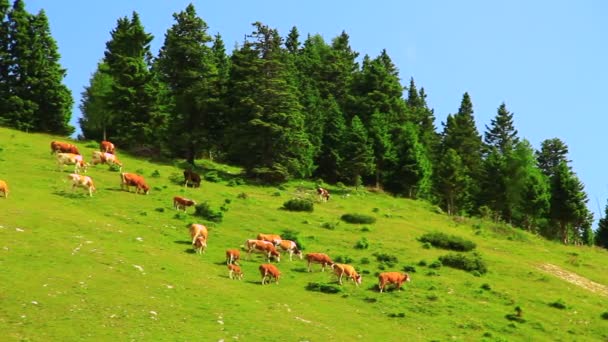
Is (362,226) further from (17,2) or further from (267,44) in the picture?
(17,2)

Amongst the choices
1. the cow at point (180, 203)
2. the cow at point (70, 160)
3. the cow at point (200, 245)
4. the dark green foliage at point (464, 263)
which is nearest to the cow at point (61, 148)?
the cow at point (70, 160)

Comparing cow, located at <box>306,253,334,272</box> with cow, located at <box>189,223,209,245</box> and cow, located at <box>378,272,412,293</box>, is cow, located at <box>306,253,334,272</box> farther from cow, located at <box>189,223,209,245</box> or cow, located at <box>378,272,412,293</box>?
cow, located at <box>189,223,209,245</box>

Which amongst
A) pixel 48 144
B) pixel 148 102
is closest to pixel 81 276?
pixel 48 144

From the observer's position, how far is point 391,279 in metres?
41.4

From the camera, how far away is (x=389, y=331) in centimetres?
3362

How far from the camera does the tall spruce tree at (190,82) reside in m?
82.0

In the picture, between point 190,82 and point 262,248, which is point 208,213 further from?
point 190,82

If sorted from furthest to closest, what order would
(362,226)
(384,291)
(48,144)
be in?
1. (48,144)
2. (362,226)
3. (384,291)

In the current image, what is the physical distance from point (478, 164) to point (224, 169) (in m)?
45.4

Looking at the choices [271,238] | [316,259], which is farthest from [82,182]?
[316,259]

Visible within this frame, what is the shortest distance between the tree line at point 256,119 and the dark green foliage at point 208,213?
76.7 feet

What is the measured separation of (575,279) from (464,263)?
10.9 metres

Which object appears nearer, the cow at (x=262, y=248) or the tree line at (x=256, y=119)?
the cow at (x=262, y=248)

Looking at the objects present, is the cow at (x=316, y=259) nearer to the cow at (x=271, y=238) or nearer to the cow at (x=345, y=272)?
the cow at (x=345, y=272)
